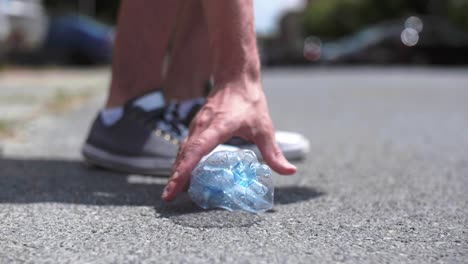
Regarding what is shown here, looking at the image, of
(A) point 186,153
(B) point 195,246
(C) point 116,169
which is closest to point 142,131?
(C) point 116,169

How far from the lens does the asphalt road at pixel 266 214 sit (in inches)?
55.8

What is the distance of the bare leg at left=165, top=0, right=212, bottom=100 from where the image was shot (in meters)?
2.61

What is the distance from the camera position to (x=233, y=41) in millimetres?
1953

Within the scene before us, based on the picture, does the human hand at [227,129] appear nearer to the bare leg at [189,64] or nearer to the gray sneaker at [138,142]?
the gray sneaker at [138,142]

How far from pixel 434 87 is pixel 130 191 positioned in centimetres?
712

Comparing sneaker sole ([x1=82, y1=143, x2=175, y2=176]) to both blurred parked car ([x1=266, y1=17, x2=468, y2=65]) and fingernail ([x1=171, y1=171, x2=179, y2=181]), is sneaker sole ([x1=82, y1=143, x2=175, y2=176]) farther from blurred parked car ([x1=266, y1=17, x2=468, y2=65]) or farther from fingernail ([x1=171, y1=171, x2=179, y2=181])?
blurred parked car ([x1=266, y1=17, x2=468, y2=65])

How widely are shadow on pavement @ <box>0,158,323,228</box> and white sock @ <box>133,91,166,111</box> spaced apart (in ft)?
0.78

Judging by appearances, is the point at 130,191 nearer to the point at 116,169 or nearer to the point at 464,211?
the point at 116,169

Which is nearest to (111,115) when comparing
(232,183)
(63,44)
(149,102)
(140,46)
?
(149,102)

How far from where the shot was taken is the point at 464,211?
1838 mm

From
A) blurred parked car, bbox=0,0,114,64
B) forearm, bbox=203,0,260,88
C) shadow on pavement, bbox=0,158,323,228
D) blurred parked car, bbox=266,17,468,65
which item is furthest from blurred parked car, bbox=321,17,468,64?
forearm, bbox=203,0,260,88

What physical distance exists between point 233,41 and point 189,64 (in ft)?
2.23

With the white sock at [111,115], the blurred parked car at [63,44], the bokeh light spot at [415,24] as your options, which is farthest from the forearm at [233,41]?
the bokeh light spot at [415,24]

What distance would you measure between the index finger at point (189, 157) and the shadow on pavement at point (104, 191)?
0.19 feet
